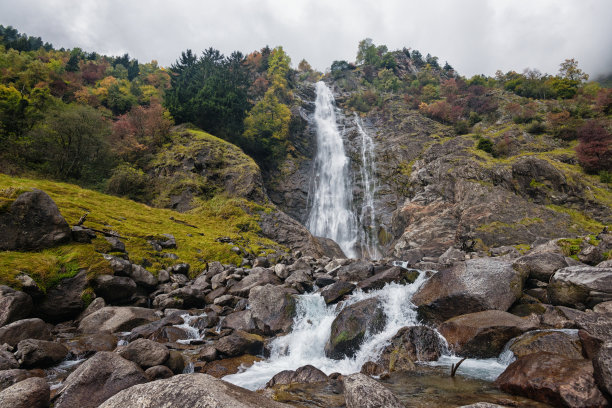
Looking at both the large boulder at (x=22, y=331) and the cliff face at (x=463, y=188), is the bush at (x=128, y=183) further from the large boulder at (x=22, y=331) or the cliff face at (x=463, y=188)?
the large boulder at (x=22, y=331)

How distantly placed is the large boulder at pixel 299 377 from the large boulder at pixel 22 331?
6257 mm

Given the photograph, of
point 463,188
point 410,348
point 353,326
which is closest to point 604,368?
point 410,348

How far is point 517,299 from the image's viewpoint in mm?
9742

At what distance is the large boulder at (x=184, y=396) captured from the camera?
10.4 ft

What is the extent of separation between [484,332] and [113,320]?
1134cm

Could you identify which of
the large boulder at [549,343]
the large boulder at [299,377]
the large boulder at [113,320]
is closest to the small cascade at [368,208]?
the large boulder at [549,343]

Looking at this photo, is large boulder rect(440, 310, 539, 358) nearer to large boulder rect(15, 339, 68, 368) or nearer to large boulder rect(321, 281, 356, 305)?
large boulder rect(321, 281, 356, 305)

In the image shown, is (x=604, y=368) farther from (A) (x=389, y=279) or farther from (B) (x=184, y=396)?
(A) (x=389, y=279)

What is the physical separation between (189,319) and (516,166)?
28.3m

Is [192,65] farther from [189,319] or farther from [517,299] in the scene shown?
[517,299]

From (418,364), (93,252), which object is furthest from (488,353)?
(93,252)

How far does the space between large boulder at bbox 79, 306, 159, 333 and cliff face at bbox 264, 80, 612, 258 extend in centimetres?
2007

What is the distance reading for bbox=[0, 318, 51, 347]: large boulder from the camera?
669cm

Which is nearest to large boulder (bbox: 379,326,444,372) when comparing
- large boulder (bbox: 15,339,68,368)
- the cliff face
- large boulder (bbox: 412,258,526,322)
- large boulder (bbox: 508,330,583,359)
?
large boulder (bbox: 412,258,526,322)
